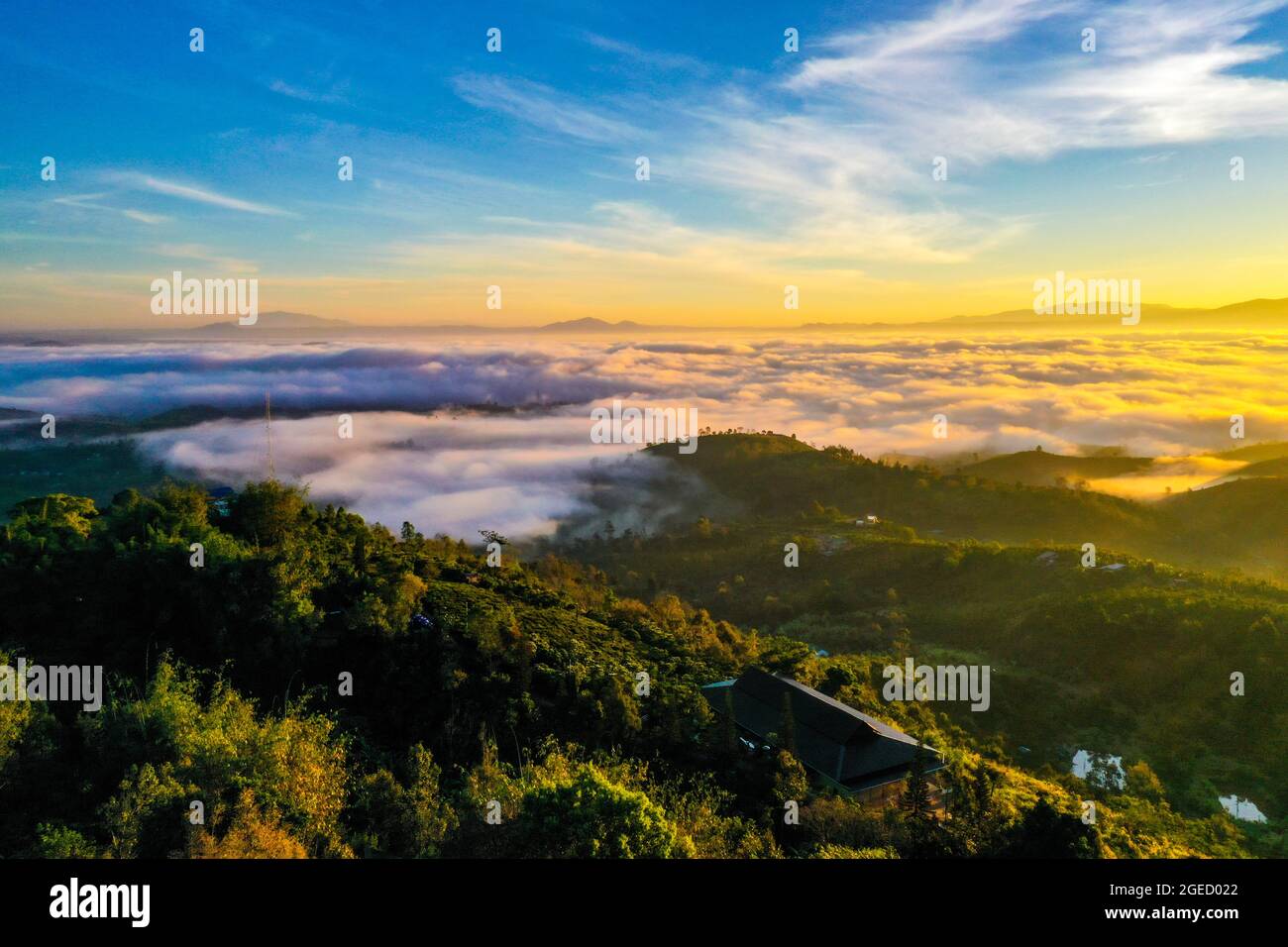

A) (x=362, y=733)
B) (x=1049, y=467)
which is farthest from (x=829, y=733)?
(x=1049, y=467)

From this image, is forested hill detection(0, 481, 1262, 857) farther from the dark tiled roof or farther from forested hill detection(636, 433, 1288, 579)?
forested hill detection(636, 433, 1288, 579)

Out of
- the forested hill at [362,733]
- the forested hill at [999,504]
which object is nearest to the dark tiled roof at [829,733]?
the forested hill at [362,733]

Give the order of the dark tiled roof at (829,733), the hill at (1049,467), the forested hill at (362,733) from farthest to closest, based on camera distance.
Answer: the hill at (1049,467)
the dark tiled roof at (829,733)
the forested hill at (362,733)

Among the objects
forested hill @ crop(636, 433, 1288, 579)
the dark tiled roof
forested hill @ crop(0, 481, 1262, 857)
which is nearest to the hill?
forested hill @ crop(636, 433, 1288, 579)

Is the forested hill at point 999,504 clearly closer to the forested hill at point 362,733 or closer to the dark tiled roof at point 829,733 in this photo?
the forested hill at point 362,733
